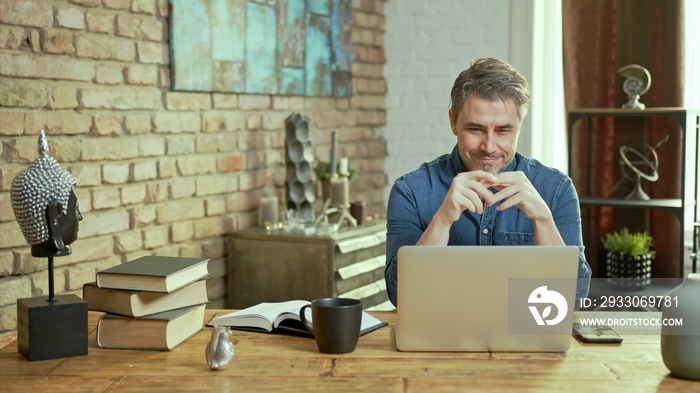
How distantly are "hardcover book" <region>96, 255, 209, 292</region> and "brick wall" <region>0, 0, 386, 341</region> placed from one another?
0.97 meters

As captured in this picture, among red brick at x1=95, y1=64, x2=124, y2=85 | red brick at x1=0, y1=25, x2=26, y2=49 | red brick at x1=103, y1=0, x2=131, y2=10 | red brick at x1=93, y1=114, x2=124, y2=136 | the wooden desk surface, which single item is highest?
red brick at x1=103, y1=0, x2=131, y2=10

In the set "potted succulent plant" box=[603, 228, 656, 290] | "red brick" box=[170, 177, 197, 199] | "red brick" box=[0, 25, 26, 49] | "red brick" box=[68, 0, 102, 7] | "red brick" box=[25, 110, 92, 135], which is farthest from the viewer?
"potted succulent plant" box=[603, 228, 656, 290]

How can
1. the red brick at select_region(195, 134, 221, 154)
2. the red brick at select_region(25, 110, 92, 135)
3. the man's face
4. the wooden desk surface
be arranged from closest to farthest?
the wooden desk surface → the man's face → the red brick at select_region(25, 110, 92, 135) → the red brick at select_region(195, 134, 221, 154)

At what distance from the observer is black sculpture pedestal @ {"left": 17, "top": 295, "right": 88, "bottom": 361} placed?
1593mm

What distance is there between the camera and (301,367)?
1529 mm

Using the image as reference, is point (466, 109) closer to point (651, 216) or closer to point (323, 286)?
point (323, 286)

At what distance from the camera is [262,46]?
11.7 ft

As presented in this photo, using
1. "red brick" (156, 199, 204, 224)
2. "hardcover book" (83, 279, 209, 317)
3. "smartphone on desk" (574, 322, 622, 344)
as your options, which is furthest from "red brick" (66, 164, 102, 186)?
"smartphone on desk" (574, 322, 622, 344)

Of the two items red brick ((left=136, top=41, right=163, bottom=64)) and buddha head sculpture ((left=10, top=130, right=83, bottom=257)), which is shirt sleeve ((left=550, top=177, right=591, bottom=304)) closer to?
buddha head sculpture ((left=10, top=130, right=83, bottom=257))

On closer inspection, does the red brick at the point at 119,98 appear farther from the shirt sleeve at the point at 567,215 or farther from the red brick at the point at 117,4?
the shirt sleeve at the point at 567,215

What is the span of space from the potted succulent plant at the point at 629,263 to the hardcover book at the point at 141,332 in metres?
2.56

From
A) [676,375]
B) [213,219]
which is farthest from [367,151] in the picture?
[676,375]

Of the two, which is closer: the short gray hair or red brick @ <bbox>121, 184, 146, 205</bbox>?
the short gray hair

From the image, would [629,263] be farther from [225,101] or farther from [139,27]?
A: [139,27]
